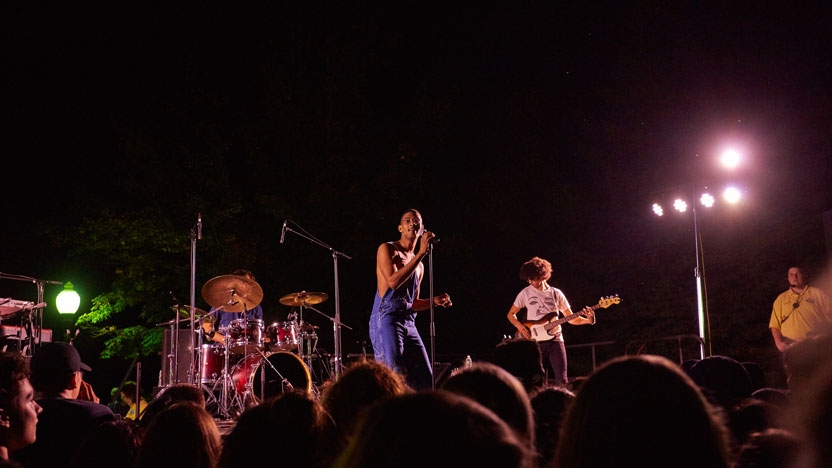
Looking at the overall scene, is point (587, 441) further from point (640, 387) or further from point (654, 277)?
point (654, 277)

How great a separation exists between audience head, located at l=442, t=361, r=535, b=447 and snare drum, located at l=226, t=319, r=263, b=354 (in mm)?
9750

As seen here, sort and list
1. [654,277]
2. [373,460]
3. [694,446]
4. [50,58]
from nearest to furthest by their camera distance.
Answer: [373,460] < [694,446] < [654,277] < [50,58]

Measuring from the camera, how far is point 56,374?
4.91 meters

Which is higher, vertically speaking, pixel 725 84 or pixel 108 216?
pixel 725 84

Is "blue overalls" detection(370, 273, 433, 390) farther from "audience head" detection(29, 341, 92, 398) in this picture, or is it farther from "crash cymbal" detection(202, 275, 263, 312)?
"crash cymbal" detection(202, 275, 263, 312)

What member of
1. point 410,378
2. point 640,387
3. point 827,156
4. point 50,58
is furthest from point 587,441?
point 50,58

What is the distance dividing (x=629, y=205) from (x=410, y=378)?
16725mm

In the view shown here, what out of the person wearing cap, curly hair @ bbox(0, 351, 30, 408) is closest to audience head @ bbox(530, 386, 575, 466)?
curly hair @ bbox(0, 351, 30, 408)

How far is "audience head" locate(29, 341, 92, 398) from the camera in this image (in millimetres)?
4906

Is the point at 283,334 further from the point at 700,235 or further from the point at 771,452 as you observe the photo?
the point at 771,452

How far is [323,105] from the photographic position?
2131cm

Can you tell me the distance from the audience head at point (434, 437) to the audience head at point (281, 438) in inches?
55.2

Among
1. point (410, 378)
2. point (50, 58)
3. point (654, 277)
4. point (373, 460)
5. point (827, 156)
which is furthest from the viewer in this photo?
point (50, 58)

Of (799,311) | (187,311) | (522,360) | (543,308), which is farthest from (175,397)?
(799,311)
